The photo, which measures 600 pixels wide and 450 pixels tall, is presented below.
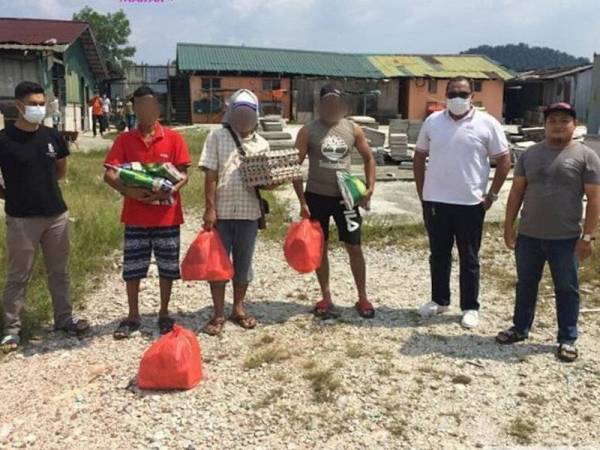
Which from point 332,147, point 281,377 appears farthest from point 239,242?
point 281,377

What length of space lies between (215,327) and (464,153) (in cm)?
223

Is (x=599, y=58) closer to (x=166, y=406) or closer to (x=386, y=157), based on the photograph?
(x=386, y=157)

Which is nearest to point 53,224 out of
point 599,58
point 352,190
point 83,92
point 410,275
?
point 352,190

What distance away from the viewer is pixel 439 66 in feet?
123

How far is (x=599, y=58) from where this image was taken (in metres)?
11.3

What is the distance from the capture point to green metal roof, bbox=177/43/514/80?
109ft

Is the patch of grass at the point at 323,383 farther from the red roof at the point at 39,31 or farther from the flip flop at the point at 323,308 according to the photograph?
the red roof at the point at 39,31

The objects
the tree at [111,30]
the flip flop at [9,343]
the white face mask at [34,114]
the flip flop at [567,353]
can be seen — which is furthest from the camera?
the tree at [111,30]

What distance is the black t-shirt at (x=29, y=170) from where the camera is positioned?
13.0 ft

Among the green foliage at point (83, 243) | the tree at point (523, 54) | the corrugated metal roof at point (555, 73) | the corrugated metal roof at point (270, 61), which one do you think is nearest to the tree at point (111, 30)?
the corrugated metal roof at point (270, 61)

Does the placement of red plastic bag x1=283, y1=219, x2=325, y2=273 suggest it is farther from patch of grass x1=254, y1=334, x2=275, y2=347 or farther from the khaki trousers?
the khaki trousers

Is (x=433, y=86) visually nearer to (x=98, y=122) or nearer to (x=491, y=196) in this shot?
(x=98, y=122)

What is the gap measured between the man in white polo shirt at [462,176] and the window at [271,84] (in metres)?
29.6

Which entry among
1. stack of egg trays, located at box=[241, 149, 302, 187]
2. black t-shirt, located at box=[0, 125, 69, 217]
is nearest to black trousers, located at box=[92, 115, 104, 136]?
black t-shirt, located at box=[0, 125, 69, 217]
